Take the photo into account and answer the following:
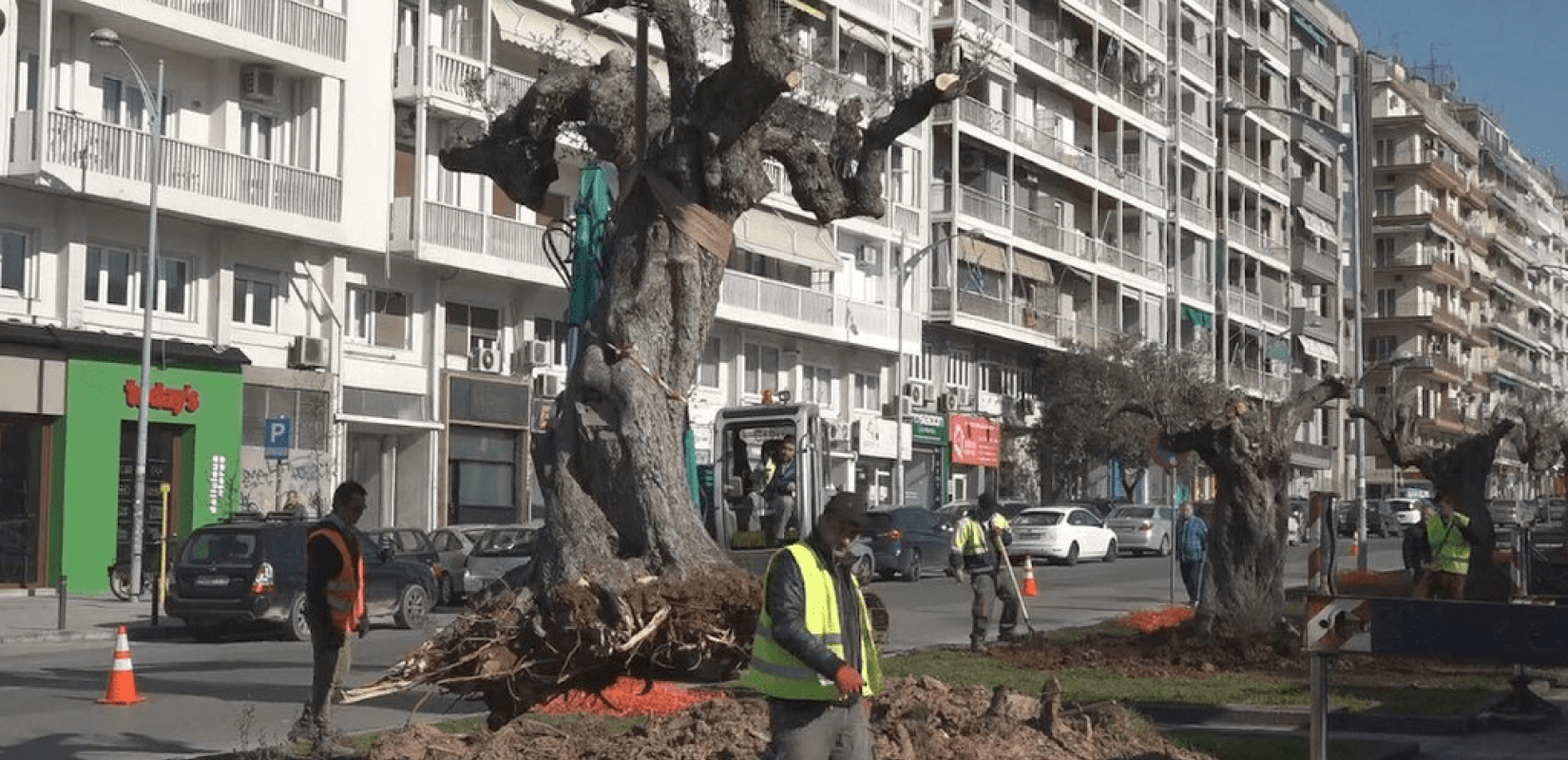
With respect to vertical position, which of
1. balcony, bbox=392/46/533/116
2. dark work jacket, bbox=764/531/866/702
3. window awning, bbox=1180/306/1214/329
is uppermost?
balcony, bbox=392/46/533/116

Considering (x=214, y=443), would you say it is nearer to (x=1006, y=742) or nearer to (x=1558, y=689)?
(x=1558, y=689)

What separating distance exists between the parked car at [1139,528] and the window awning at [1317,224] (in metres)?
38.4

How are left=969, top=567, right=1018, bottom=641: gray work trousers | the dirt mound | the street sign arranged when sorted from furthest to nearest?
the street sign
left=969, top=567, right=1018, bottom=641: gray work trousers
the dirt mound

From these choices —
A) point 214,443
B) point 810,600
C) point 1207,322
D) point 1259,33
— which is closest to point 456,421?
point 214,443

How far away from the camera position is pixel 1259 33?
82.4 meters

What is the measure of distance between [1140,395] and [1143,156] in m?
12.3

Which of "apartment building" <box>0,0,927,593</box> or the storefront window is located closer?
the storefront window

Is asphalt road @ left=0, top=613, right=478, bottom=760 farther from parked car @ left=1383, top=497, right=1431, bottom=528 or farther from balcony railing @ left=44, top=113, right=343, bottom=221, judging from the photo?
parked car @ left=1383, top=497, right=1431, bottom=528

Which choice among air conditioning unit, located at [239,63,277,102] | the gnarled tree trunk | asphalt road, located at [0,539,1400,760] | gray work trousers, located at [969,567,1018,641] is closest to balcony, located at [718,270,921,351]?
air conditioning unit, located at [239,63,277,102]

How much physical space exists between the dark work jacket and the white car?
3719 centimetres

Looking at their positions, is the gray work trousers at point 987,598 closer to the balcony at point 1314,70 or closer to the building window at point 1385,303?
the balcony at point 1314,70

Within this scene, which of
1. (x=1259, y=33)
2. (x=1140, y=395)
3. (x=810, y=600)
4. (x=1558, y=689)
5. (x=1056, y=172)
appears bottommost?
(x=1558, y=689)

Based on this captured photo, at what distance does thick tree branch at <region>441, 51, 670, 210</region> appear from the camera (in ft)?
39.7

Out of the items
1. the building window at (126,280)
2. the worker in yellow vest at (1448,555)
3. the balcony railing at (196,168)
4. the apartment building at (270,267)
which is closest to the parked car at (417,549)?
the apartment building at (270,267)
